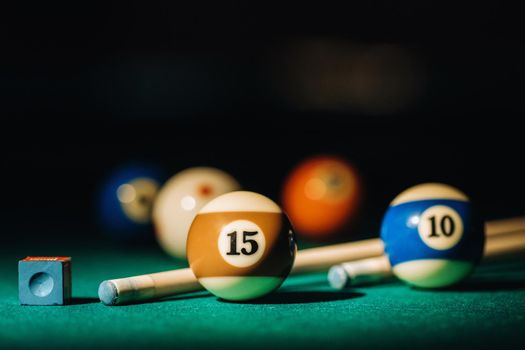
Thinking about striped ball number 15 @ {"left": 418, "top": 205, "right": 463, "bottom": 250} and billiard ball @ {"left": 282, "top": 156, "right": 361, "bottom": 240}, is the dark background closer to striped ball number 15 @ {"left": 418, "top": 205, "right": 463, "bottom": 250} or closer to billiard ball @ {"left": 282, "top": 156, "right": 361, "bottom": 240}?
billiard ball @ {"left": 282, "top": 156, "right": 361, "bottom": 240}

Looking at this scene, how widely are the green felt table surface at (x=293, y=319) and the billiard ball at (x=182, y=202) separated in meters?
1.01

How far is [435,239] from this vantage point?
15.0ft

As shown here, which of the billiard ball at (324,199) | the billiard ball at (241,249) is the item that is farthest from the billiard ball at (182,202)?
the billiard ball at (241,249)

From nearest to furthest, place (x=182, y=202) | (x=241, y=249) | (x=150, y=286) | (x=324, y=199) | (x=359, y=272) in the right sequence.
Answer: (x=241, y=249), (x=150, y=286), (x=359, y=272), (x=182, y=202), (x=324, y=199)

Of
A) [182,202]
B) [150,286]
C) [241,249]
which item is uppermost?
[182,202]

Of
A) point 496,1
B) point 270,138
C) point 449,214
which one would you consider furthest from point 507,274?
point 496,1

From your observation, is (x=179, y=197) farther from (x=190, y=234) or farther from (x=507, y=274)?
(x=507, y=274)

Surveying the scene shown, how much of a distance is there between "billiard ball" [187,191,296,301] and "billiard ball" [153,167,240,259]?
1.63m

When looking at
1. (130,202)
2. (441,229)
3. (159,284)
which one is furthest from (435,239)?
(130,202)

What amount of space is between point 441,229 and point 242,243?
3.97 feet

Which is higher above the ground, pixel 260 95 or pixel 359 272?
pixel 260 95

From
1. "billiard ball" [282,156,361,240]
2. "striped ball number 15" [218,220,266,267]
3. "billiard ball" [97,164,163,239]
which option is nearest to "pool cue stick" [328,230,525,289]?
"striped ball number 15" [218,220,266,267]

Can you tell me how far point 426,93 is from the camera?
46.5ft

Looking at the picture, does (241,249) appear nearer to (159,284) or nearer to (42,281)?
(159,284)
